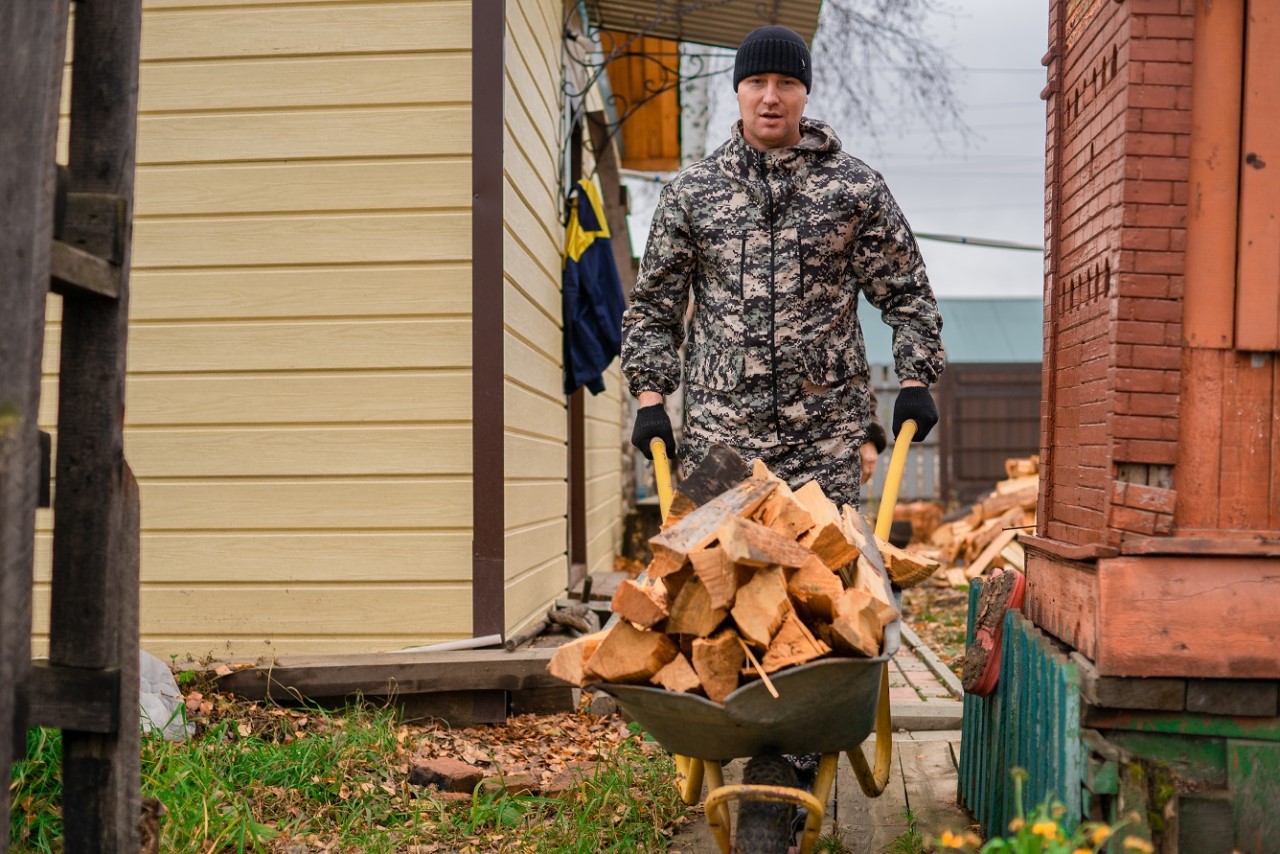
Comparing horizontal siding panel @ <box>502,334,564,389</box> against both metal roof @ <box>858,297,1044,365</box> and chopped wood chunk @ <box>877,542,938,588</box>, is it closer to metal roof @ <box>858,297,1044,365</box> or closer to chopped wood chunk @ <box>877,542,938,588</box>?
chopped wood chunk @ <box>877,542,938,588</box>

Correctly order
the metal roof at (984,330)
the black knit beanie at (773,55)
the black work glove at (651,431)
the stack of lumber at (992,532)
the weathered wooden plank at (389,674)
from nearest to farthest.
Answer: the black work glove at (651,431) < the black knit beanie at (773,55) < the weathered wooden plank at (389,674) < the stack of lumber at (992,532) < the metal roof at (984,330)

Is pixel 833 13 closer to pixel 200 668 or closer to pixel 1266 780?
pixel 200 668

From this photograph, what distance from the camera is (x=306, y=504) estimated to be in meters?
4.69

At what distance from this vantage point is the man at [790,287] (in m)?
3.38

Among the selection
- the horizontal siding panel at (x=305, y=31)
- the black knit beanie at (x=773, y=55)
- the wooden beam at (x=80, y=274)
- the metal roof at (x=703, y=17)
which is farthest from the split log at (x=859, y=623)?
the metal roof at (x=703, y=17)

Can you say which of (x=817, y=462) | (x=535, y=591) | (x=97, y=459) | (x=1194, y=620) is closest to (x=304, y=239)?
(x=535, y=591)

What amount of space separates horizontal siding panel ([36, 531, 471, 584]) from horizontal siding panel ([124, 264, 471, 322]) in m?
0.87

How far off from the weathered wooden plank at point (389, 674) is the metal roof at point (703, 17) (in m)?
3.94

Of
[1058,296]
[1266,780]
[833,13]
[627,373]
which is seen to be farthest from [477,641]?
[833,13]

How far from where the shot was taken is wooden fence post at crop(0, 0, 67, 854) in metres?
1.99

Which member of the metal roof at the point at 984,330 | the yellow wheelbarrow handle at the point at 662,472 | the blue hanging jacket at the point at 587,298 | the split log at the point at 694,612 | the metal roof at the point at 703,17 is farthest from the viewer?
the metal roof at the point at 984,330

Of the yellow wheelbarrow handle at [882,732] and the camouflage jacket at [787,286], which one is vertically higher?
the camouflage jacket at [787,286]

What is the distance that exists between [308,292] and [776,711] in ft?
10.1

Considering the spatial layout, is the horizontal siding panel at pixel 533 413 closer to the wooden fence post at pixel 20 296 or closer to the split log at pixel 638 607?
the split log at pixel 638 607
